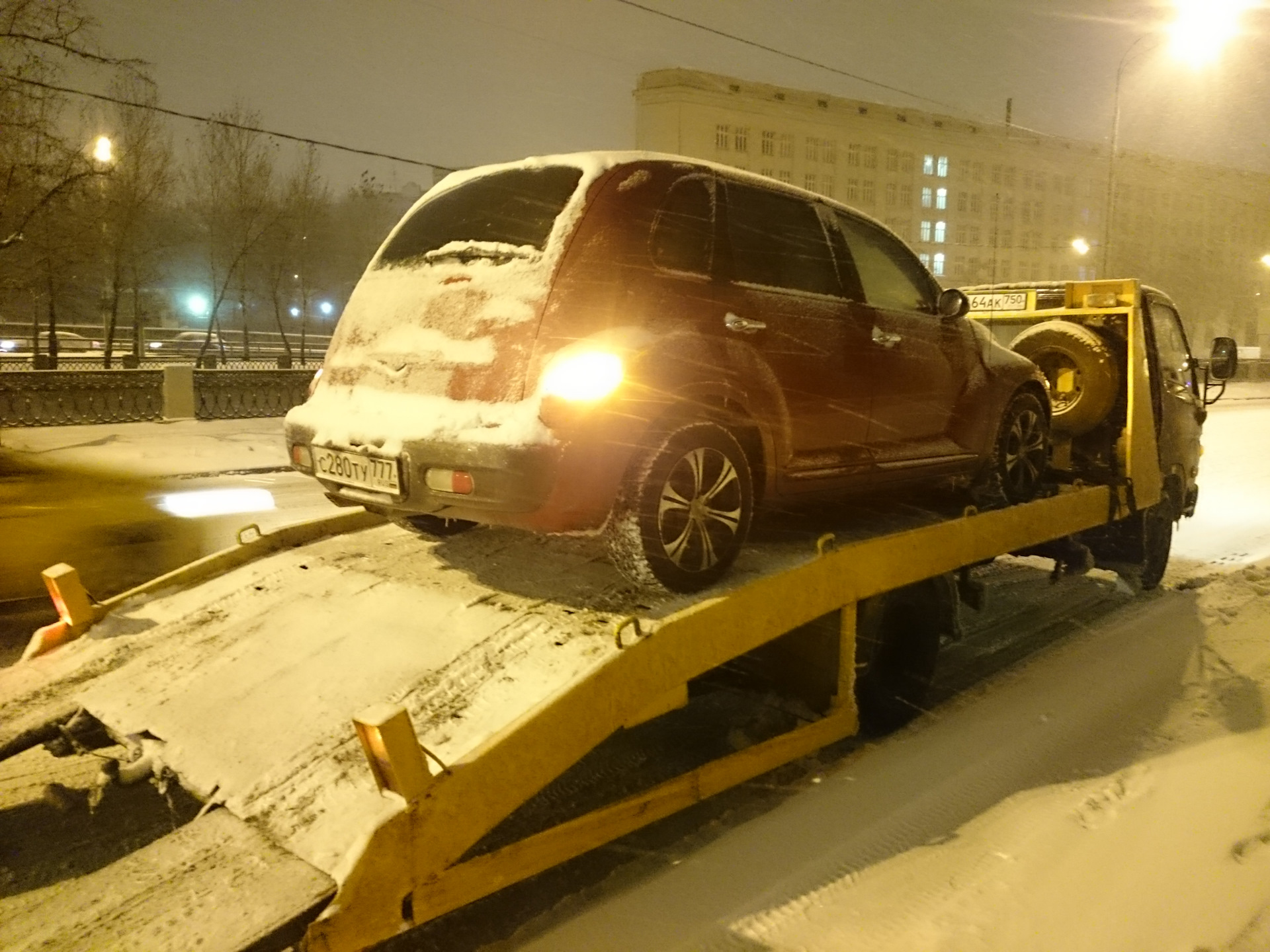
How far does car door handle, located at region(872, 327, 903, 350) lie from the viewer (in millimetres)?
4266

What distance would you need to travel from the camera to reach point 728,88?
65.4m

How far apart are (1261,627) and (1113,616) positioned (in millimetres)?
842

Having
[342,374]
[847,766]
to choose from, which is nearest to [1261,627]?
[847,766]

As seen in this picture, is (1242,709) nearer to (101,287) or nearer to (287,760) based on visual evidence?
(287,760)

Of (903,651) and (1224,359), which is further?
(1224,359)

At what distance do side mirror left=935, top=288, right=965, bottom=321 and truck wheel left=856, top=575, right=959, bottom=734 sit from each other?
4.44 ft

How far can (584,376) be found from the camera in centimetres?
302

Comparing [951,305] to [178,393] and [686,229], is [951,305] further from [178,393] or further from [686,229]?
[178,393]

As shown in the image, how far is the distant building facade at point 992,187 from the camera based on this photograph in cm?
6384

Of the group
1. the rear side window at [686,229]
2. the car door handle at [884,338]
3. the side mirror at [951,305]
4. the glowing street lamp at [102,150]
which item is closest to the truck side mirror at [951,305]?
the side mirror at [951,305]

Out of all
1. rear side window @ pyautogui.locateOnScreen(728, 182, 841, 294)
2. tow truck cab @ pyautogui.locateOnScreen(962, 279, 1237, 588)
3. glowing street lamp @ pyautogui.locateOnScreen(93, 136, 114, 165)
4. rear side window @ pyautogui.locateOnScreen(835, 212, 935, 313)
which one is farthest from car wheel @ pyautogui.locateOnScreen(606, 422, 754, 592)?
glowing street lamp @ pyautogui.locateOnScreen(93, 136, 114, 165)

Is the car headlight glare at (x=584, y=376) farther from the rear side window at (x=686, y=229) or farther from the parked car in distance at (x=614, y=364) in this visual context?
the rear side window at (x=686, y=229)

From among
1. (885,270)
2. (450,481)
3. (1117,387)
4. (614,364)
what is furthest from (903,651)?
(1117,387)

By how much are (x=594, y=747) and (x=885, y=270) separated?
2.84 meters
